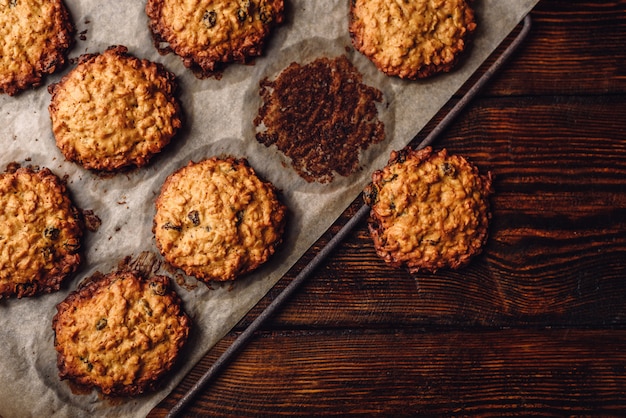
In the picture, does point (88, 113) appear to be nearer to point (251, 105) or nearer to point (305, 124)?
point (251, 105)

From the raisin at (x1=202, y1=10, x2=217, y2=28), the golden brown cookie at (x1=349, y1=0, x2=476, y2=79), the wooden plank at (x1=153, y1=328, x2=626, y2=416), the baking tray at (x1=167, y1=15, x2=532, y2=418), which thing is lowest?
the wooden plank at (x1=153, y1=328, x2=626, y2=416)

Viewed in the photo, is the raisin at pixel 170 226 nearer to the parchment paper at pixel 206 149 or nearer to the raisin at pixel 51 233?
the parchment paper at pixel 206 149

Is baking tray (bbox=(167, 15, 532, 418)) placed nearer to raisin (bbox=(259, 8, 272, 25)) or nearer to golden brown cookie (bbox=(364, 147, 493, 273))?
golden brown cookie (bbox=(364, 147, 493, 273))

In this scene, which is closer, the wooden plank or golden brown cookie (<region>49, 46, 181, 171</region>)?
golden brown cookie (<region>49, 46, 181, 171</region>)

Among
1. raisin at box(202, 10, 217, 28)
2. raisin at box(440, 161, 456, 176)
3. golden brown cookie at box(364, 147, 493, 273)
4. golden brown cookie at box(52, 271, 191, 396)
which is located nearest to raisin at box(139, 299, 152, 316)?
golden brown cookie at box(52, 271, 191, 396)


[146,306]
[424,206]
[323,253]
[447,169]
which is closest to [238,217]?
[323,253]

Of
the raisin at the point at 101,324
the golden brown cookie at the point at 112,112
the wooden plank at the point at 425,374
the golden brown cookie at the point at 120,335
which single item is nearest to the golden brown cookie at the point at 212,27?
the golden brown cookie at the point at 112,112
